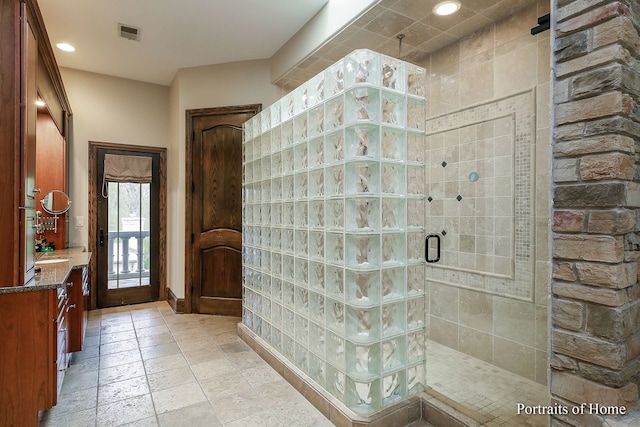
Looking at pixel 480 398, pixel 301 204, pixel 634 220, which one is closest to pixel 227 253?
pixel 301 204

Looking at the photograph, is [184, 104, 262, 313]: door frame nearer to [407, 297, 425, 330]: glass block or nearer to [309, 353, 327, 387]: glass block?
[309, 353, 327, 387]: glass block

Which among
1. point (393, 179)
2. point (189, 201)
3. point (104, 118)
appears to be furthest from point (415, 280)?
point (104, 118)

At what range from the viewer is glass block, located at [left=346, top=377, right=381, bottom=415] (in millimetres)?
1933

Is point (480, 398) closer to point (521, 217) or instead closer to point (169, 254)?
point (521, 217)

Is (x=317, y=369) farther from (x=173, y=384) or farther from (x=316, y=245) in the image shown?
(x=173, y=384)

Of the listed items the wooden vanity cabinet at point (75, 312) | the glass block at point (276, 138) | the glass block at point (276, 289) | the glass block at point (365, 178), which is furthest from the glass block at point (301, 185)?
the wooden vanity cabinet at point (75, 312)

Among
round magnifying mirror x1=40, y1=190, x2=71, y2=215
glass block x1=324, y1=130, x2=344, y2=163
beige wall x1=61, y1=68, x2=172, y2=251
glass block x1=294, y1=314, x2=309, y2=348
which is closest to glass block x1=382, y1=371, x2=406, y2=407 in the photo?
glass block x1=294, y1=314, x2=309, y2=348

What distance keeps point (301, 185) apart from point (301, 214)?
0.68 ft

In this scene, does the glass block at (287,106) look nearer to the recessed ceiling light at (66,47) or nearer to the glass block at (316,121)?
the glass block at (316,121)

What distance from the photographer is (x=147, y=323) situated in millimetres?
3906

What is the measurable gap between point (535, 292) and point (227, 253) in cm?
323

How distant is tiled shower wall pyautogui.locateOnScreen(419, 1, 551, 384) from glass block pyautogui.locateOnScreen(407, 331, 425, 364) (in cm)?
95

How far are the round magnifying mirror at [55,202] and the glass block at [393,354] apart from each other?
12.0 feet

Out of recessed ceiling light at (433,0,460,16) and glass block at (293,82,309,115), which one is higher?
recessed ceiling light at (433,0,460,16)
